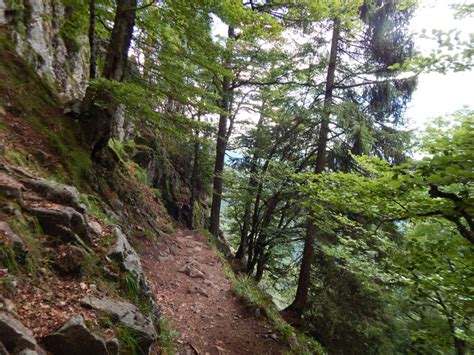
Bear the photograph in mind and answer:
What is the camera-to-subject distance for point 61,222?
334 cm

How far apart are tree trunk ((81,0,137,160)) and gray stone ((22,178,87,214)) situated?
220 centimetres

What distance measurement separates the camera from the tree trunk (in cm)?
570

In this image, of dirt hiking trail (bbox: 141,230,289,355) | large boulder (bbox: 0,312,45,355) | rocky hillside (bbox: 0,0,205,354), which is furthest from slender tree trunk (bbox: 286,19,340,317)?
large boulder (bbox: 0,312,45,355)

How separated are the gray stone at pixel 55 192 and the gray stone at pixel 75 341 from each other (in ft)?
5.42

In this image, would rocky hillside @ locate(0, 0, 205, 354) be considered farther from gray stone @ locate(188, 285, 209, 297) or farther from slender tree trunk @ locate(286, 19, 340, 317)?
slender tree trunk @ locate(286, 19, 340, 317)

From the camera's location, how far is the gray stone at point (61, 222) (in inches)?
128

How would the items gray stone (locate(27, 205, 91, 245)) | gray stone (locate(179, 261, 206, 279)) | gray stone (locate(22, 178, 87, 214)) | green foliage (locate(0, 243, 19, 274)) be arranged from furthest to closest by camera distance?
gray stone (locate(179, 261, 206, 279)) < gray stone (locate(22, 178, 87, 214)) < gray stone (locate(27, 205, 91, 245)) < green foliage (locate(0, 243, 19, 274))

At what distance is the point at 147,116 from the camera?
5.83 metres

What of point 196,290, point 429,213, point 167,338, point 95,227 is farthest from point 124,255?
point 429,213

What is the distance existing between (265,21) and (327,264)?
7.60m

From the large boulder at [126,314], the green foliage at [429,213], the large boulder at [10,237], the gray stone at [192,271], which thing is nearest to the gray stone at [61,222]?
the large boulder at [10,237]

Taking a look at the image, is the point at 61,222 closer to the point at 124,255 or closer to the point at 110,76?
the point at 124,255

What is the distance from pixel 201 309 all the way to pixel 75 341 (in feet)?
13.0

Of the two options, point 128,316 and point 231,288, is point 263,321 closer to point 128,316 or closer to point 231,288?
point 231,288
